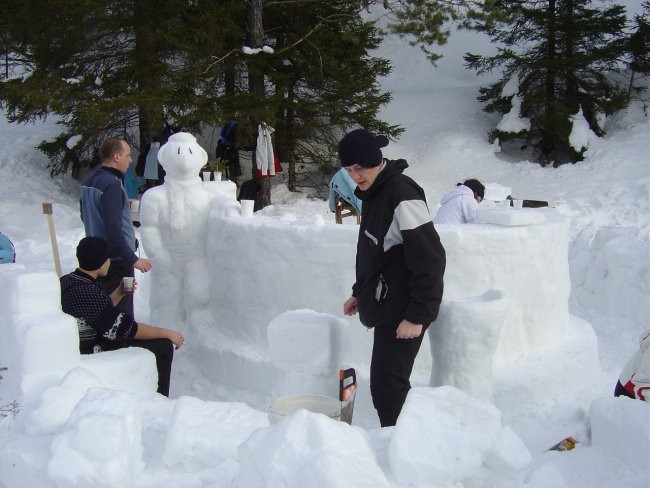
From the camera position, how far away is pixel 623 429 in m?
2.17

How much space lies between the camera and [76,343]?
Answer: 117 inches

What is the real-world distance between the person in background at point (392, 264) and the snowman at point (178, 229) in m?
2.02

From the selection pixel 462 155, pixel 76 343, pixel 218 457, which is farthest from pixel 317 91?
pixel 218 457

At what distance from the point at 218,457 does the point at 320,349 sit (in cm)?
77

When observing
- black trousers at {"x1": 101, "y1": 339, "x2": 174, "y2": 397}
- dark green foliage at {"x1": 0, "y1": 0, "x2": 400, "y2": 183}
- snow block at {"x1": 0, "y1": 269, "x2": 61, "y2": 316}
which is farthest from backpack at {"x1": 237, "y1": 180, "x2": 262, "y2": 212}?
snow block at {"x1": 0, "y1": 269, "x2": 61, "y2": 316}

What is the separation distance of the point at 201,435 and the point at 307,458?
2.06ft

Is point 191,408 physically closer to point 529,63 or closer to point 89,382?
point 89,382

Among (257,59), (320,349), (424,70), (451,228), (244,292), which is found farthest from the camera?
(424,70)

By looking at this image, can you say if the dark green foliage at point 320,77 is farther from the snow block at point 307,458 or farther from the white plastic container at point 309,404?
the snow block at point 307,458

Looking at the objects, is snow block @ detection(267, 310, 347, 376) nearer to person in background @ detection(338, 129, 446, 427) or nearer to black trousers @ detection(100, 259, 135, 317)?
person in background @ detection(338, 129, 446, 427)

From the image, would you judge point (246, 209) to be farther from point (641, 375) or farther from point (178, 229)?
point (641, 375)

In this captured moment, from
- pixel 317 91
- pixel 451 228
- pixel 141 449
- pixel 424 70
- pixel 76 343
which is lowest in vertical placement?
pixel 141 449

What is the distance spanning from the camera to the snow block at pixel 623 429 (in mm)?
2090

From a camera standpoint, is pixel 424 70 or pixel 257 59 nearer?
pixel 257 59
